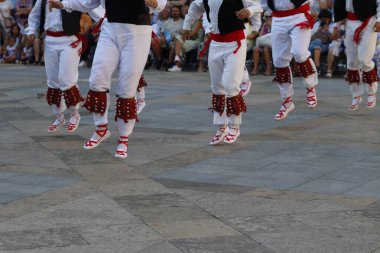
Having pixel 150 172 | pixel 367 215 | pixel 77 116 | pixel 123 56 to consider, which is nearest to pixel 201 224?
pixel 367 215

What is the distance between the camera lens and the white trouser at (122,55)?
356 inches

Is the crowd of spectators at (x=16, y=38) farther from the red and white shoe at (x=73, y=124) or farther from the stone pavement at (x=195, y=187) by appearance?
the red and white shoe at (x=73, y=124)

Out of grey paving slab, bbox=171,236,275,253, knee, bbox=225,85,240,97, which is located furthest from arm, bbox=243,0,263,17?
grey paving slab, bbox=171,236,275,253

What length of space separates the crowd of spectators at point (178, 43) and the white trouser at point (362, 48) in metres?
3.25

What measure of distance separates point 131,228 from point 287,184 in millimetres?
1857

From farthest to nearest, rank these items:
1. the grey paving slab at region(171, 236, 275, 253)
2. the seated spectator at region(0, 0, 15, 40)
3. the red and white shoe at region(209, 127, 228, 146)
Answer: the seated spectator at region(0, 0, 15, 40)
the red and white shoe at region(209, 127, 228, 146)
the grey paving slab at region(171, 236, 275, 253)

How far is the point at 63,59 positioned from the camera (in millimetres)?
10531

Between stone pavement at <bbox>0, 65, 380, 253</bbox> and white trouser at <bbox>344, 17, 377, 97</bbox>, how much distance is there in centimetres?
61

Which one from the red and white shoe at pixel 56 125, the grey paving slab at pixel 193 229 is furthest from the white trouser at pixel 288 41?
the grey paving slab at pixel 193 229

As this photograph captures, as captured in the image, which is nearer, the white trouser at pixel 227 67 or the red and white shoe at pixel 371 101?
the white trouser at pixel 227 67

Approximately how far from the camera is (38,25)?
35.4 ft

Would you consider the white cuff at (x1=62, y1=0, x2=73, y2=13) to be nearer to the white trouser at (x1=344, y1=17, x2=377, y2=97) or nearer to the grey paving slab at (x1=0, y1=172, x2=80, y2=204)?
the grey paving slab at (x1=0, y1=172, x2=80, y2=204)

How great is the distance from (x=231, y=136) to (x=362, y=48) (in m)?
2.91

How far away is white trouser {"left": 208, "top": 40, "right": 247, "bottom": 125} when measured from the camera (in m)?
9.65
